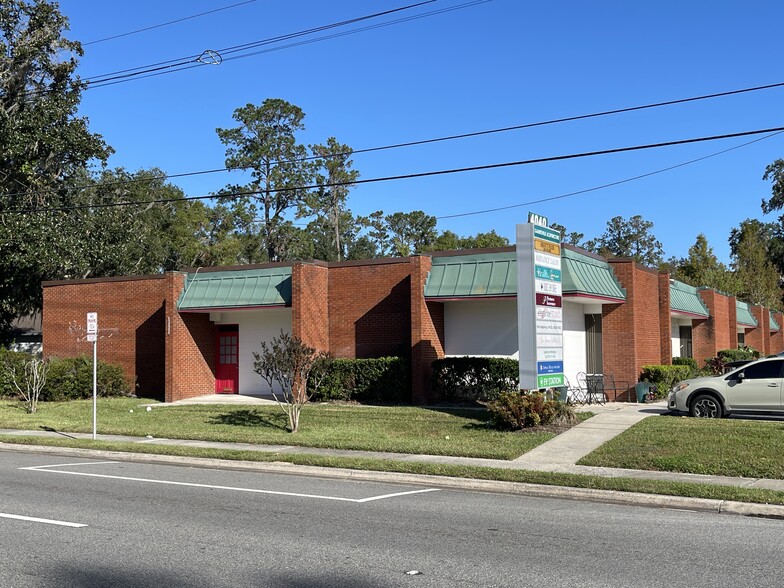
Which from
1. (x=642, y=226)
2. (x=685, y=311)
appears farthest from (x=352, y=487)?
(x=642, y=226)

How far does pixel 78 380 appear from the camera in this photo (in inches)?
1009

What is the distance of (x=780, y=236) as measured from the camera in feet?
279

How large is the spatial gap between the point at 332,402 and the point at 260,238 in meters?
41.6

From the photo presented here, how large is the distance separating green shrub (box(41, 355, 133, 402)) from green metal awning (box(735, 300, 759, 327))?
3101 centimetres

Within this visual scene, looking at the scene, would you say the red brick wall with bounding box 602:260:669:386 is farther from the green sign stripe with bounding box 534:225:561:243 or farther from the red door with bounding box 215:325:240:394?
the red door with bounding box 215:325:240:394

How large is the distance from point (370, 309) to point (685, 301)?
49.0 ft

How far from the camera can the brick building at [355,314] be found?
73.7ft

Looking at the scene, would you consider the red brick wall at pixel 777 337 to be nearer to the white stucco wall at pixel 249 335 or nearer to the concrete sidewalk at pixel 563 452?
the concrete sidewalk at pixel 563 452

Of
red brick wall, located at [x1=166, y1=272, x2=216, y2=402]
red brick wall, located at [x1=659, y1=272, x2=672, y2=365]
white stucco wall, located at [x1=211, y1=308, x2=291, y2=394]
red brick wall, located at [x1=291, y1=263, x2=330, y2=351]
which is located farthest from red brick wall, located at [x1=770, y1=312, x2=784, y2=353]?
red brick wall, located at [x1=166, y1=272, x2=216, y2=402]

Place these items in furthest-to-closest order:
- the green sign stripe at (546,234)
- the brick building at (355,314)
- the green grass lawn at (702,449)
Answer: the brick building at (355,314) → the green sign stripe at (546,234) → the green grass lawn at (702,449)

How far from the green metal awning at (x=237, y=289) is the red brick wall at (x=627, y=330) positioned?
9.97 m

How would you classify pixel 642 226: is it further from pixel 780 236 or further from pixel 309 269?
pixel 309 269

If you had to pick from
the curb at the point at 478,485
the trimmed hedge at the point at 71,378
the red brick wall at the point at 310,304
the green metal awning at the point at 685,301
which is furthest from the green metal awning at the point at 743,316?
the curb at the point at 478,485

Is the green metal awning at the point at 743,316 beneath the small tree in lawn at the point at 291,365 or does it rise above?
above
